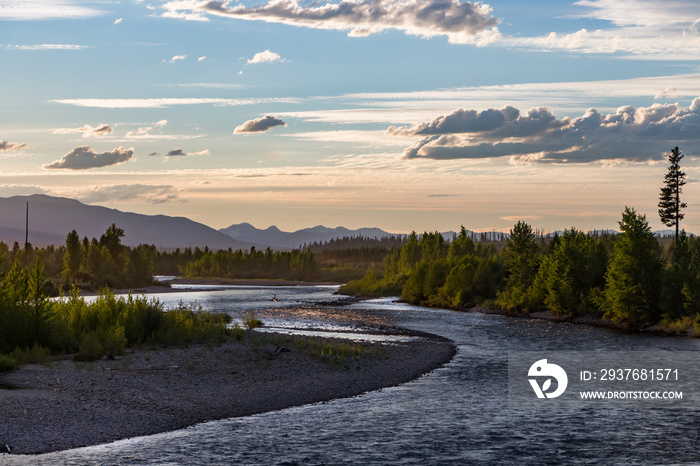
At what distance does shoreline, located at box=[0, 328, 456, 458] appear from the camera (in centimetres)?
2522

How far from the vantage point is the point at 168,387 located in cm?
3278

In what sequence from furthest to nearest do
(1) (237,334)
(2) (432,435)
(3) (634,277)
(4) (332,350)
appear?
(3) (634,277) < (1) (237,334) < (4) (332,350) < (2) (432,435)

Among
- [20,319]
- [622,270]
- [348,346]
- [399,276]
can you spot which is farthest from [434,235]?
[20,319]

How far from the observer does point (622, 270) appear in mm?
74688

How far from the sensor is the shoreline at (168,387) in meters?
25.2

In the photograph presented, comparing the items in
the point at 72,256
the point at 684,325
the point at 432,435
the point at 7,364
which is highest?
the point at 72,256

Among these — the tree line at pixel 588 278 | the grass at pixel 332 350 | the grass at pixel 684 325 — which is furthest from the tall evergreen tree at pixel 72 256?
the grass at pixel 684 325

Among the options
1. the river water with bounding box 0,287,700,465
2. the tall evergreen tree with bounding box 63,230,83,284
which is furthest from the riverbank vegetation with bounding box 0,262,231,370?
the tall evergreen tree with bounding box 63,230,83,284

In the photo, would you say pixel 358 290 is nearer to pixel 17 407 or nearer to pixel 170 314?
pixel 170 314

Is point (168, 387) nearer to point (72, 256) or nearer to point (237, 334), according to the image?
point (237, 334)

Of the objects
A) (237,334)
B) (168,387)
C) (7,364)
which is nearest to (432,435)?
(168,387)

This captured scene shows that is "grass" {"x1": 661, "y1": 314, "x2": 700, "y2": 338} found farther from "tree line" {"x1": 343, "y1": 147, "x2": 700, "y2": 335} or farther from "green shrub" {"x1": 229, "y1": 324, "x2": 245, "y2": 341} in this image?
"green shrub" {"x1": 229, "y1": 324, "x2": 245, "y2": 341}

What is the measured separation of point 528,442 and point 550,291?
65269mm

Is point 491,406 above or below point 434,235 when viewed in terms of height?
below
